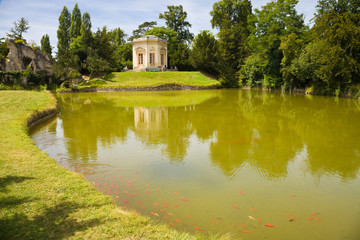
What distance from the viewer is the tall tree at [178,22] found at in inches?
2170

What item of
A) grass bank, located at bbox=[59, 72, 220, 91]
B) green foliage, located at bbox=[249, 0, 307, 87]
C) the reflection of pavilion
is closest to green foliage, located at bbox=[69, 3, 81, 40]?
grass bank, located at bbox=[59, 72, 220, 91]

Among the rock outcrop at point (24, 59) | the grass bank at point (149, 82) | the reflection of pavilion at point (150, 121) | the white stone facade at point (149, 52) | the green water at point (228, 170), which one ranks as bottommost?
the green water at point (228, 170)

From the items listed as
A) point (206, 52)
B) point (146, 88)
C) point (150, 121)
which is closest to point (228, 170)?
point (150, 121)

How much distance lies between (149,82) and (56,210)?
33.1m

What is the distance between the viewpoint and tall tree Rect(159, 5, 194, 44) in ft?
181

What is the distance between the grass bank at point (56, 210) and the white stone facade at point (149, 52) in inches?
1547

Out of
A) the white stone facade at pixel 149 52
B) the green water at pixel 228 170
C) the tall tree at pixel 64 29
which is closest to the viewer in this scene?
the green water at pixel 228 170

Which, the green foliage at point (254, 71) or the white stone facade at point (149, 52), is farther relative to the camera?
the white stone facade at point (149, 52)

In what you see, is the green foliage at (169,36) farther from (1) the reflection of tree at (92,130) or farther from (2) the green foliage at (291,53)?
(1) the reflection of tree at (92,130)

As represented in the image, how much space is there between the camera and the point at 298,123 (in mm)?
11258

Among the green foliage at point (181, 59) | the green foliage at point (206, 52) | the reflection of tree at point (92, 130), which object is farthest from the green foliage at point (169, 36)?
the reflection of tree at point (92, 130)

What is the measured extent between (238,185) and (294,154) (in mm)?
2920

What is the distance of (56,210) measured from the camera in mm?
3670

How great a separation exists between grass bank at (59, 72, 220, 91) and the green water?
869 inches
